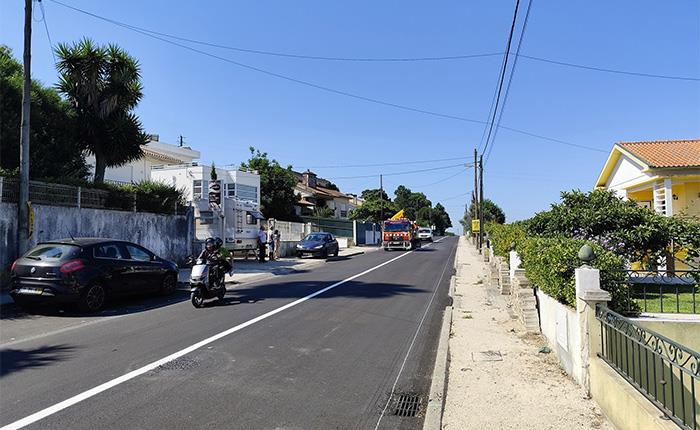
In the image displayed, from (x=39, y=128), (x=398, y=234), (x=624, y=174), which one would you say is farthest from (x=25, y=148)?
(x=398, y=234)

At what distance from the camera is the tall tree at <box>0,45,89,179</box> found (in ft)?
54.2

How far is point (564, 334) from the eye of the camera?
5770 millimetres

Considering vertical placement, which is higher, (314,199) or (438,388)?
(314,199)

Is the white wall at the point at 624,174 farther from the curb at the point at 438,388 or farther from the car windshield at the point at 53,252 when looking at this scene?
the car windshield at the point at 53,252

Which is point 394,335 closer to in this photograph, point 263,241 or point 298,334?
point 298,334

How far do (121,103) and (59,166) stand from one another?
3.33 meters

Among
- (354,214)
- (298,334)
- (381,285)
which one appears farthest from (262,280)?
(354,214)

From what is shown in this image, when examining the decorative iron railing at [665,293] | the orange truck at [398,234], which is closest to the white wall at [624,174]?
the decorative iron railing at [665,293]

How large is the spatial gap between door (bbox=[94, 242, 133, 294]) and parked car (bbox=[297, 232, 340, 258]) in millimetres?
16881

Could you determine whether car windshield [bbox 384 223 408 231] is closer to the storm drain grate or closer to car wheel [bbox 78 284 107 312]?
car wheel [bbox 78 284 107 312]

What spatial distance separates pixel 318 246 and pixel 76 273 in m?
18.7

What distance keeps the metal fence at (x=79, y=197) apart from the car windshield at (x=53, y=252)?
352 centimetres

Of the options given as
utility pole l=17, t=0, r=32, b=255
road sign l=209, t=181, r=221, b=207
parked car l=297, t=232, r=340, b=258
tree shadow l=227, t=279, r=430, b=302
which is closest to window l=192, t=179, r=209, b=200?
parked car l=297, t=232, r=340, b=258

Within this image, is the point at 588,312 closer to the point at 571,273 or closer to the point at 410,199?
the point at 571,273
